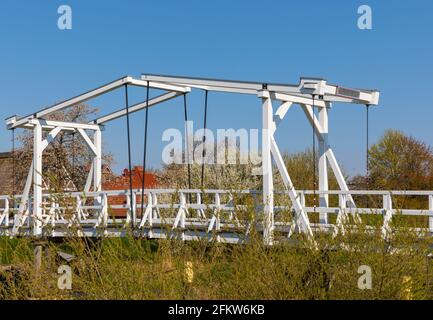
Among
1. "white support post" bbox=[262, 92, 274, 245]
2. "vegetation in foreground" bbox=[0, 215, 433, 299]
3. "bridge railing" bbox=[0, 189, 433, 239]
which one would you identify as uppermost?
"white support post" bbox=[262, 92, 274, 245]

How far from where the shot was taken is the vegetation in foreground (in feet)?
19.8

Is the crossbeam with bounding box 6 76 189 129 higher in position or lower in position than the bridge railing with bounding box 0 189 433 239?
higher

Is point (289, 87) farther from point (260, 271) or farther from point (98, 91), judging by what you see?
point (260, 271)

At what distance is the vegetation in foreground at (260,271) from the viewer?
19.8 feet

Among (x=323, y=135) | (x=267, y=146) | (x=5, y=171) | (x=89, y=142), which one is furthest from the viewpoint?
(x=5, y=171)

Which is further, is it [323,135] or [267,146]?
[323,135]

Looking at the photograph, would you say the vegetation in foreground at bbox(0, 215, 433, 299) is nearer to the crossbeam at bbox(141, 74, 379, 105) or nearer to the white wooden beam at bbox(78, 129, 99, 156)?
the crossbeam at bbox(141, 74, 379, 105)

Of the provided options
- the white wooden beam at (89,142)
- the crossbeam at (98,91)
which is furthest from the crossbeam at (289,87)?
the white wooden beam at (89,142)

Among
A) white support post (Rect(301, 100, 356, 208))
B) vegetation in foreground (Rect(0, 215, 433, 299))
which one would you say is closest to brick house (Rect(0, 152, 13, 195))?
white support post (Rect(301, 100, 356, 208))

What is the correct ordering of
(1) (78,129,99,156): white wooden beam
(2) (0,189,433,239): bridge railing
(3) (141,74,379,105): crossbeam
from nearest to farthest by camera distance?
(2) (0,189,433,239): bridge railing, (3) (141,74,379,105): crossbeam, (1) (78,129,99,156): white wooden beam

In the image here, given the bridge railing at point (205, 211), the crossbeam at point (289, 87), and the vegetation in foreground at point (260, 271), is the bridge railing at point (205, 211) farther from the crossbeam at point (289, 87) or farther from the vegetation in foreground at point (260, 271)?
the crossbeam at point (289, 87)

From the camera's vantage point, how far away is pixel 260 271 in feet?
20.1

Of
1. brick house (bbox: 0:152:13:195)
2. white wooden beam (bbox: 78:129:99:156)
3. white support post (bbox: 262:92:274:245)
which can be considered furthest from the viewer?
brick house (bbox: 0:152:13:195)

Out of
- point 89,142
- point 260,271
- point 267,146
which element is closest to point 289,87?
point 267,146
